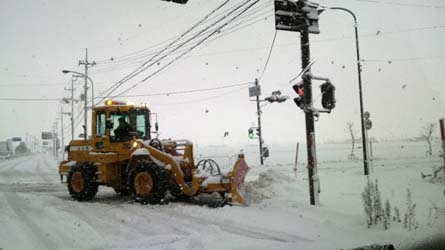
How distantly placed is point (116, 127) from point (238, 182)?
4437 millimetres

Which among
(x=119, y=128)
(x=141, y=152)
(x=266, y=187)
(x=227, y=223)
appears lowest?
(x=227, y=223)

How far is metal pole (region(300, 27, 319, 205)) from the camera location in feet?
31.5

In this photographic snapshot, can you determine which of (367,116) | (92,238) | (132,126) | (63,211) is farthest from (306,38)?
(367,116)

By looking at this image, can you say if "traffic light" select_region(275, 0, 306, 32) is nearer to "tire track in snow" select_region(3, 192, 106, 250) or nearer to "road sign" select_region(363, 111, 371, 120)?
"tire track in snow" select_region(3, 192, 106, 250)

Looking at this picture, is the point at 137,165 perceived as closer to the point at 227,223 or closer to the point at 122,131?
the point at 122,131

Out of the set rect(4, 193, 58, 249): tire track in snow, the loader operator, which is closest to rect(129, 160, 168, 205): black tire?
the loader operator

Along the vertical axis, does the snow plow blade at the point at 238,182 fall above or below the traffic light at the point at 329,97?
below

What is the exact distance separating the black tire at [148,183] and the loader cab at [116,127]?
1213 millimetres

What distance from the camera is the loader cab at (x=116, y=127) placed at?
1191cm

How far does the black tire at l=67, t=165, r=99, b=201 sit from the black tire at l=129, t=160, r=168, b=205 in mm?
1797

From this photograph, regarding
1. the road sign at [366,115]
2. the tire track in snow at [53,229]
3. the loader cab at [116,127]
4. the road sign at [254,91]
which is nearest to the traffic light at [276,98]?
the road sign at [254,91]

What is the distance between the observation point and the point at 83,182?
39.7 feet

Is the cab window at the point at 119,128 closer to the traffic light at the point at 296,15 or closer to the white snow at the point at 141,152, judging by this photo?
the white snow at the point at 141,152

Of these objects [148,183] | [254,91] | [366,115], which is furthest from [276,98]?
[148,183]
